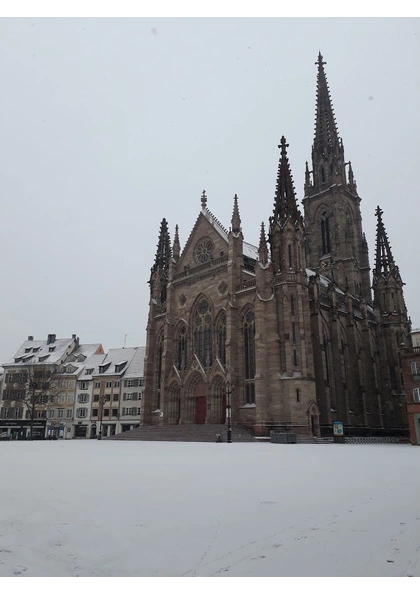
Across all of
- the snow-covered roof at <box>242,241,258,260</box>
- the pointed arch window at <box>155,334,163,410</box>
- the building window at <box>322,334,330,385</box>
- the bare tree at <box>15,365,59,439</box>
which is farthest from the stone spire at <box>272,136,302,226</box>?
the bare tree at <box>15,365,59,439</box>

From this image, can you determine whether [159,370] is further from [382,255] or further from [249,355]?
[382,255]

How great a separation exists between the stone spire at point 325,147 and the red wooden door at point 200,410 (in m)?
39.2

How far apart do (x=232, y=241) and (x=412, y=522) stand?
3956 cm

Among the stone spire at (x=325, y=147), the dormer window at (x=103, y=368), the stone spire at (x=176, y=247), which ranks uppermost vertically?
the stone spire at (x=325, y=147)

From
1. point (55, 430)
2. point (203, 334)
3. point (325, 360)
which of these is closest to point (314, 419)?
point (325, 360)

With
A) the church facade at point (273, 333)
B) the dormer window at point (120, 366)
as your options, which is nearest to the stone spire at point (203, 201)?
the church facade at point (273, 333)

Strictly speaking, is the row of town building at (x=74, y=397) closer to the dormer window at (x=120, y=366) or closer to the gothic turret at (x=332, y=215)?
the dormer window at (x=120, y=366)

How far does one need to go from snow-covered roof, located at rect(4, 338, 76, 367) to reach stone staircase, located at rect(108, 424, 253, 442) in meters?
32.9

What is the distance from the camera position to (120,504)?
25.5ft

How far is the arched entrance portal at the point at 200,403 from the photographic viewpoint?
44.6 metres

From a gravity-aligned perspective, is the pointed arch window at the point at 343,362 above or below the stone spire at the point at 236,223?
below

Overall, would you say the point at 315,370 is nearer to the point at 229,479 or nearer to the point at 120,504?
the point at 229,479

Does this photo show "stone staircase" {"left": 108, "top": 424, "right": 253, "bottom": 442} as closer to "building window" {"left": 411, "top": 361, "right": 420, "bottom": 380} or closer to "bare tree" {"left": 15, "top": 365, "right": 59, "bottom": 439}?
"building window" {"left": 411, "top": 361, "right": 420, "bottom": 380}

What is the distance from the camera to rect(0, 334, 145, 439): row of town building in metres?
64.1
